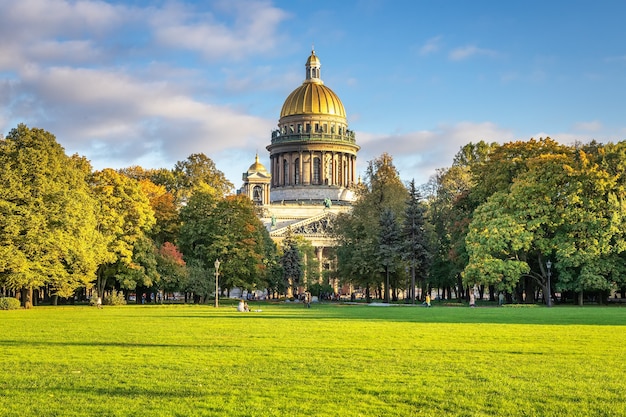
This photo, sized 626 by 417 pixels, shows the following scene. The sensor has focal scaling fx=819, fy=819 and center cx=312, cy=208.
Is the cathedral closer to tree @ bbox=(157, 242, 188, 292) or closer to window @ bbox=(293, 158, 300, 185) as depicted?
window @ bbox=(293, 158, 300, 185)

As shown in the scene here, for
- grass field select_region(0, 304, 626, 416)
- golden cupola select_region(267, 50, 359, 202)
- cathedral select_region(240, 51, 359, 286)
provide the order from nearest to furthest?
grass field select_region(0, 304, 626, 416) < cathedral select_region(240, 51, 359, 286) < golden cupola select_region(267, 50, 359, 202)

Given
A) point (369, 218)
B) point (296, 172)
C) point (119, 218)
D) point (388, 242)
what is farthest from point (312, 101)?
point (119, 218)

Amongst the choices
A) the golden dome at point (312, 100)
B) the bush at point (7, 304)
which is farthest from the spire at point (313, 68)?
the bush at point (7, 304)

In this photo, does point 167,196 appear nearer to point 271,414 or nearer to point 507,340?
point 507,340

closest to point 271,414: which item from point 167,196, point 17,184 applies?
point 17,184

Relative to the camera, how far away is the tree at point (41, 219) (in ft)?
148

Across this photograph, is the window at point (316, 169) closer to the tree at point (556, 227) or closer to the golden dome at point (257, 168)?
the golden dome at point (257, 168)

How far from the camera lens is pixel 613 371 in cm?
1428

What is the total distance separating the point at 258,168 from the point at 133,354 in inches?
5027

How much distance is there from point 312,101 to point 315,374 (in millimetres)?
137430

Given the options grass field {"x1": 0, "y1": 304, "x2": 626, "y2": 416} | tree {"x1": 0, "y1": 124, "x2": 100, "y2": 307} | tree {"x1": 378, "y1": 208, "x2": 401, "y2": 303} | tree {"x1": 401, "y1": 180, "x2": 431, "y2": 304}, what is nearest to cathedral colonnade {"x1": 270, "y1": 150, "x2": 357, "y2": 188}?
tree {"x1": 378, "y1": 208, "x2": 401, "y2": 303}

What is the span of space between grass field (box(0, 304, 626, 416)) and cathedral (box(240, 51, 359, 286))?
120826 mm

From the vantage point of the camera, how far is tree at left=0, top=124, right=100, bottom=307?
4509cm

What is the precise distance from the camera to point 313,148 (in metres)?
148
